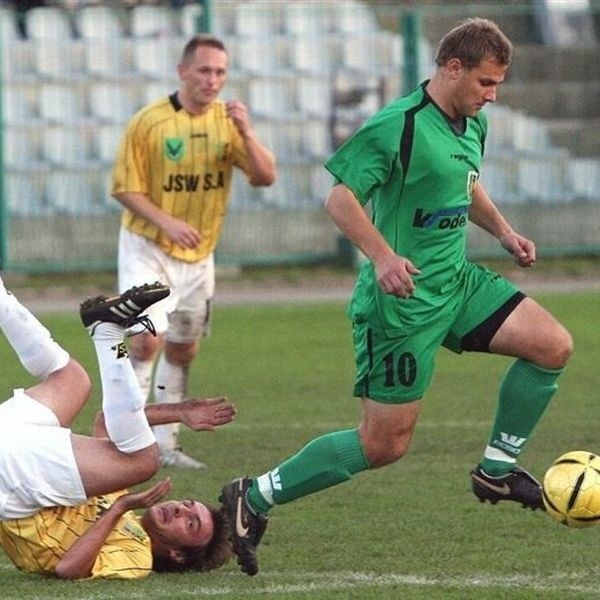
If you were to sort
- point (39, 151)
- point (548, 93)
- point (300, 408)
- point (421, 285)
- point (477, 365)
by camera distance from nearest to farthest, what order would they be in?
point (421, 285) < point (300, 408) < point (477, 365) < point (39, 151) < point (548, 93)

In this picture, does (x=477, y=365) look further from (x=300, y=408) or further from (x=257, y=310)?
(x=257, y=310)

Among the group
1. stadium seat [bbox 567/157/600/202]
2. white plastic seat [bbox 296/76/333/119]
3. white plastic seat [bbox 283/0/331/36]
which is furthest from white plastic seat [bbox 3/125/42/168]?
stadium seat [bbox 567/157/600/202]

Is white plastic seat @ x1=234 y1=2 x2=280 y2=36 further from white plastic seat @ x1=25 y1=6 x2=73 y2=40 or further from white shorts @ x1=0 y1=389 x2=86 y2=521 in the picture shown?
white shorts @ x1=0 y1=389 x2=86 y2=521

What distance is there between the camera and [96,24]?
1977cm

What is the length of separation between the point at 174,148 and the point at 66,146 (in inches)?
379

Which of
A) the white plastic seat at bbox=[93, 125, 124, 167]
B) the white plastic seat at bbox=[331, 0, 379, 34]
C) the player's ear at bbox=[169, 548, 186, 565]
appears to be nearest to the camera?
the player's ear at bbox=[169, 548, 186, 565]

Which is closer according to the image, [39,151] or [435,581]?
[435,581]

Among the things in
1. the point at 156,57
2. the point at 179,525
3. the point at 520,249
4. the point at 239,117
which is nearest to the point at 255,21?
the point at 156,57

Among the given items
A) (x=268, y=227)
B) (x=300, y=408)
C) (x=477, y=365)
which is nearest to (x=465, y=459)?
(x=300, y=408)

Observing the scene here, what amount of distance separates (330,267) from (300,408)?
827cm

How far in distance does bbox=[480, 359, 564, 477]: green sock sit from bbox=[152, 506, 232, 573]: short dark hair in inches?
44.7

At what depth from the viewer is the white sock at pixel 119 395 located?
696 cm

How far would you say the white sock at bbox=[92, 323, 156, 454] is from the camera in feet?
22.8

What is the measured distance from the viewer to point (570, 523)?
720 cm
